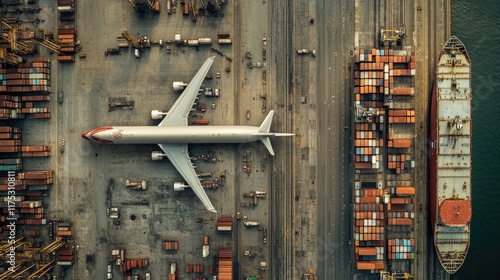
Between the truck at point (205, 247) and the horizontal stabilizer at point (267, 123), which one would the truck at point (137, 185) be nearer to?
the truck at point (205, 247)

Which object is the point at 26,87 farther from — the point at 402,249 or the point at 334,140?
the point at 402,249

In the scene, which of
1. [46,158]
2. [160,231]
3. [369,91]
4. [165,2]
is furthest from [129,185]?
[369,91]

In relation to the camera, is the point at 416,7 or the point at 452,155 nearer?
the point at 452,155

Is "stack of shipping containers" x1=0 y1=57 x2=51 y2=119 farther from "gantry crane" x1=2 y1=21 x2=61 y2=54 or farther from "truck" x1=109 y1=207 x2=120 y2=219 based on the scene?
"truck" x1=109 y1=207 x2=120 y2=219

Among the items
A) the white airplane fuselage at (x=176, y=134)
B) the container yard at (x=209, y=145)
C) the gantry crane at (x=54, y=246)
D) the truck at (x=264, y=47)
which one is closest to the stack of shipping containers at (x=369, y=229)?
the container yard at (x=209, y=145)

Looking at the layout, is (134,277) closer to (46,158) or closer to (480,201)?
(46,158)

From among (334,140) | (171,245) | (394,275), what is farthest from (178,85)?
(394,275)
